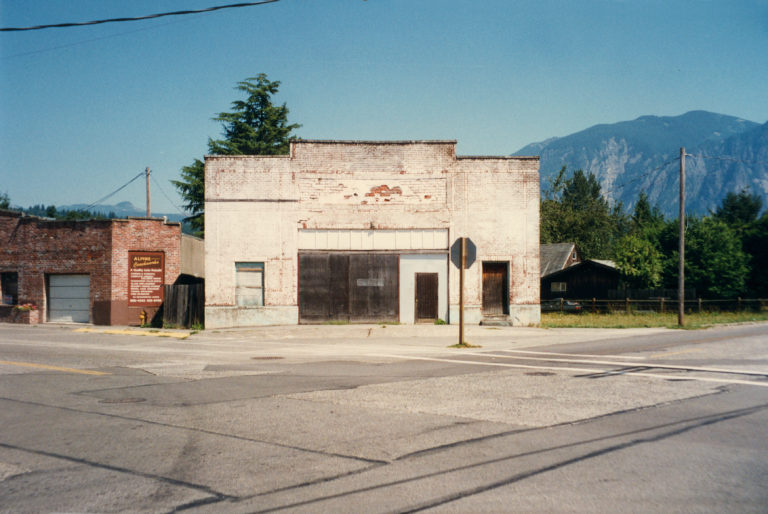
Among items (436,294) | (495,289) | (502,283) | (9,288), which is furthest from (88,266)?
(502,283)

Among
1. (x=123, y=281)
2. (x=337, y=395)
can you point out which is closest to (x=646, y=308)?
(x=123, y=281)

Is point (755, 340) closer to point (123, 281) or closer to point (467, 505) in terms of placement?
point (467, 505)

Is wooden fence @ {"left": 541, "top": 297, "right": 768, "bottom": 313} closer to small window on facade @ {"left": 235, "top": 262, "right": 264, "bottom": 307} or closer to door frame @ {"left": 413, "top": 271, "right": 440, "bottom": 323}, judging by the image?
door frame @ {"left": 413, "top": 271, "right": 440, "bottom": 323}

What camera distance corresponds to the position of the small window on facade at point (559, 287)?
5311 cm

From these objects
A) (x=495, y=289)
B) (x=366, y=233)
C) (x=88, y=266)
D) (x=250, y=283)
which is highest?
(x=366, y=233)

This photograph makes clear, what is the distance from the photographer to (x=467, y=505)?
4508 mm

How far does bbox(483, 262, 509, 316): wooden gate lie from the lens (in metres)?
27.1

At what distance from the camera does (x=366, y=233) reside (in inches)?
1061

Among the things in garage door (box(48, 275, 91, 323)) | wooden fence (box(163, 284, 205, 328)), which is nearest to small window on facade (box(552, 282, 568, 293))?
wooden fence (box(163, 284, 205, 328))

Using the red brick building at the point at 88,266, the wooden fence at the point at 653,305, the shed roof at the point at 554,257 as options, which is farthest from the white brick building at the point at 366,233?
the shed roof at the point at 554,257

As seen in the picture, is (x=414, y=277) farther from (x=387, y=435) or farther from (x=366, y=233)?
(x=387, y=435)

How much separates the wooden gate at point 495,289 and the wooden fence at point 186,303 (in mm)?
12402

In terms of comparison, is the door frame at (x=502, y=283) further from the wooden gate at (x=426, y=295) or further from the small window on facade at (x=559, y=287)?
the small window on facade at (x=559, y=287)

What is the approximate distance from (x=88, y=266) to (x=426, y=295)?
1593 centimetres
